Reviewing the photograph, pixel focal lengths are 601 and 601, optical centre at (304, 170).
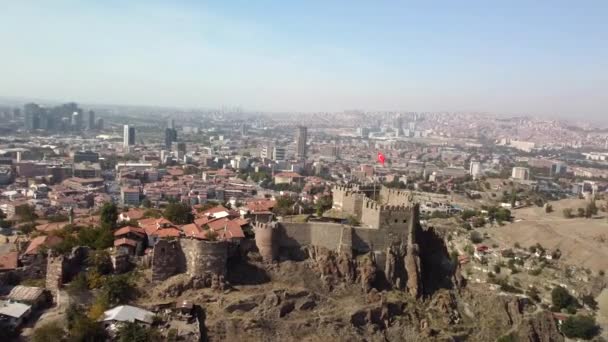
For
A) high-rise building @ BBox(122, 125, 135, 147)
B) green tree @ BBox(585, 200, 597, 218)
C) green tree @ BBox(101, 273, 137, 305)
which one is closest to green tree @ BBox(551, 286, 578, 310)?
green tree @ BBox(101, 273, 137, 305)

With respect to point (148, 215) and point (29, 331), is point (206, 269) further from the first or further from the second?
point (148, 215)

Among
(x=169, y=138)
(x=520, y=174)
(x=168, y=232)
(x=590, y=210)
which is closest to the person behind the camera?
(x=168, y=232)

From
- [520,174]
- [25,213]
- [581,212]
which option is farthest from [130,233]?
[520,174]

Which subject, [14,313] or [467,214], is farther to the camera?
[467,214]

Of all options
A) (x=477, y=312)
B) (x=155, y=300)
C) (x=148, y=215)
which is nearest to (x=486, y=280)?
(x=477, y=312)

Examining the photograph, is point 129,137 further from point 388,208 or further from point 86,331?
point 86,331

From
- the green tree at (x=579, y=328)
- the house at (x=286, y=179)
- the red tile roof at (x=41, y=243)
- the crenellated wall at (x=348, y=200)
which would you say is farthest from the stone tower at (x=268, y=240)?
the house at (x=286, y=179)

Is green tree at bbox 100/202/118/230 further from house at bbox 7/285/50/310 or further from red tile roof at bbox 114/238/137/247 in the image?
house at bbox 7/285/50/310
